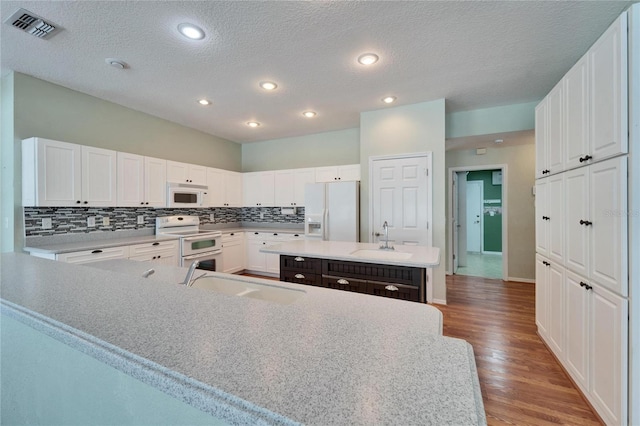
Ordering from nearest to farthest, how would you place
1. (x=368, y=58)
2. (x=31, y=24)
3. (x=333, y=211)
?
(x=31, y=24) < (x=368, y=58) < (x=333, y=211)

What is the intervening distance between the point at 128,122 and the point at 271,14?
296 cm

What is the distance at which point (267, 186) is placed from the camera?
524 centimetres

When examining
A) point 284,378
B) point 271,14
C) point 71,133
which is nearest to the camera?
point 284,378

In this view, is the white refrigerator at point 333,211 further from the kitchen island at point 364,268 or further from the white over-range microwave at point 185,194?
the white over-range microwave at point 185,194

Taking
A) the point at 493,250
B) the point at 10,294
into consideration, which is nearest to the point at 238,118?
the point at 10,294

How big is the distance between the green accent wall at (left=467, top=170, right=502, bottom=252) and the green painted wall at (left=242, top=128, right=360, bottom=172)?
4.61 m

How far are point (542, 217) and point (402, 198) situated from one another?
5.10 ft

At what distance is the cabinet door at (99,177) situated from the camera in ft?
10.2

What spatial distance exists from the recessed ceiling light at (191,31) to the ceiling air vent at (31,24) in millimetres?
964

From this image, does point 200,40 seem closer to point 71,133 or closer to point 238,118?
point 238,118

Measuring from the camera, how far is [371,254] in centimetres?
238

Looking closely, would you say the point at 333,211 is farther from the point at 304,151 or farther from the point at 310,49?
the point at 310,49

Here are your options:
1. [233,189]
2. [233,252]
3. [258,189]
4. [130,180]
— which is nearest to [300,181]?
[258,189]

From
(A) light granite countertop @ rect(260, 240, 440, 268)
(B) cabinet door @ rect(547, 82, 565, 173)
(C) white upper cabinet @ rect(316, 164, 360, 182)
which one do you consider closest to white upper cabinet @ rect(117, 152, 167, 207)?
(A) light granite countertop @ rect(260, 240, 440, 268)
